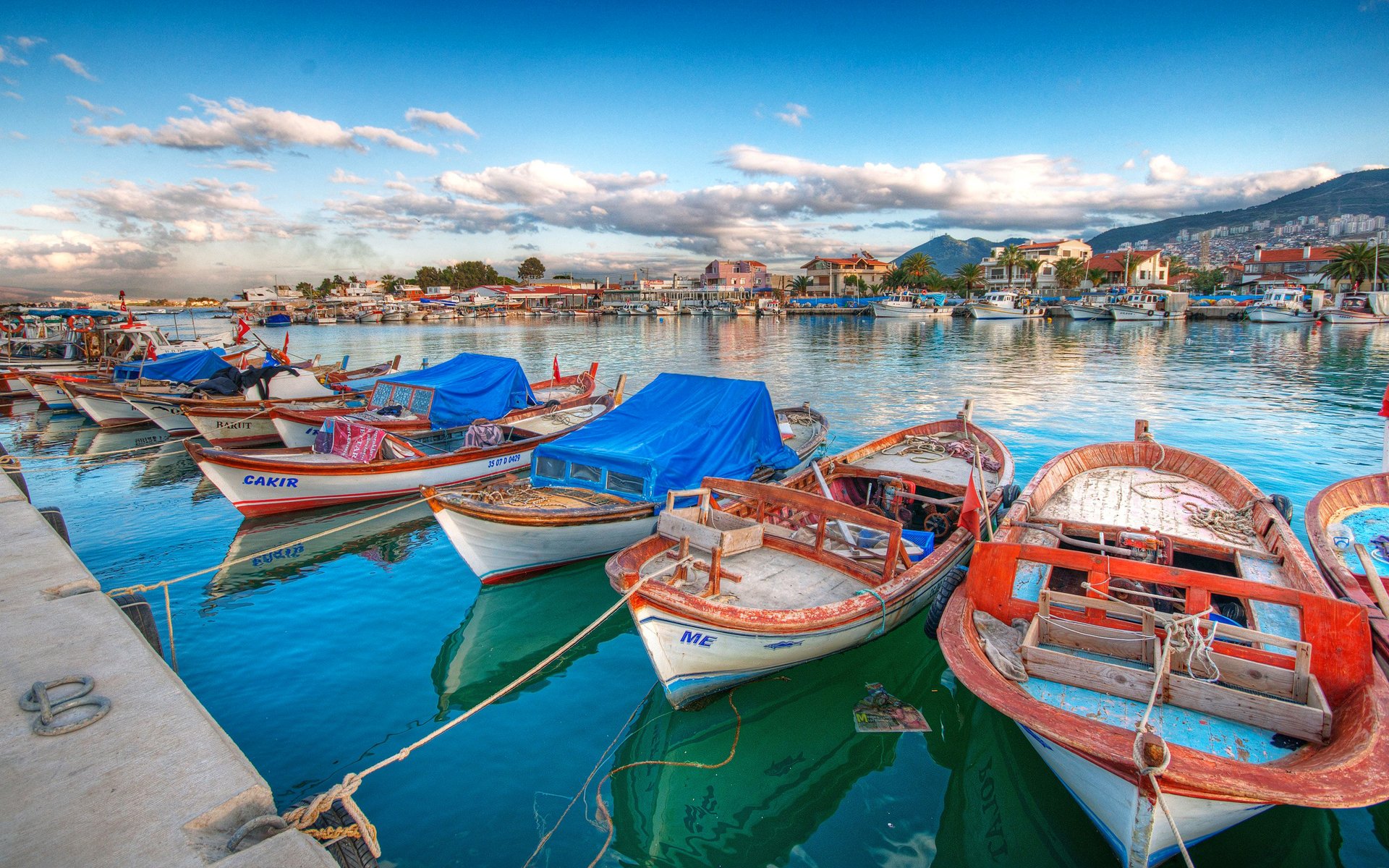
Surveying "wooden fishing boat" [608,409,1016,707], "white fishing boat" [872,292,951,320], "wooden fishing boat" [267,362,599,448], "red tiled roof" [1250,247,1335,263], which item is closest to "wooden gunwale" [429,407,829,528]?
"wooden fishing boat" [608,409,1016,707]

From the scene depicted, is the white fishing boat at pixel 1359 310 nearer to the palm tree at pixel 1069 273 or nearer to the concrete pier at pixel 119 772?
the palm tree at pixel 1069 273

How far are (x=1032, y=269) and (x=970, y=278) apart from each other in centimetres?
1053

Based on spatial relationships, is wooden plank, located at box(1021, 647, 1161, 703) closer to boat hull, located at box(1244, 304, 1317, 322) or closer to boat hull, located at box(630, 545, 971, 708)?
boat hull, located at box(630, 545, 971, 708)

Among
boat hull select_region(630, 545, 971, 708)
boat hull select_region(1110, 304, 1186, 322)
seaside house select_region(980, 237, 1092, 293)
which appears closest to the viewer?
boat hull select_region(630, 545, 971, 708)

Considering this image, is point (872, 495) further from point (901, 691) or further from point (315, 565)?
point (315, 565)

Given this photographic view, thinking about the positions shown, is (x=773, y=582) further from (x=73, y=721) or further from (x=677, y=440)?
(x=73, y=721)

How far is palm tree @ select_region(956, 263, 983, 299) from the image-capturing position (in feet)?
385

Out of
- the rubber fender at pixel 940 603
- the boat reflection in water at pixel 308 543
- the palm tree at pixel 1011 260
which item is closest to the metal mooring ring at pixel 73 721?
the boat reflection in water at pixel 308 543

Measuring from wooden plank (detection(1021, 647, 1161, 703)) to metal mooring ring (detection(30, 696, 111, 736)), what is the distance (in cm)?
788

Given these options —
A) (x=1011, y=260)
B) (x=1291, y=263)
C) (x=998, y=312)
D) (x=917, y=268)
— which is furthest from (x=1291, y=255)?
(x=998, y=312)

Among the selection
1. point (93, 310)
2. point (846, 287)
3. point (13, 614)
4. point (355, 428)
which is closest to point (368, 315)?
point (93, 310)

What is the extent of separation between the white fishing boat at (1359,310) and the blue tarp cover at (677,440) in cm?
8642

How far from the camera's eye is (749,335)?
2943 inches

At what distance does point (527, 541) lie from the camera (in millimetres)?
10406
